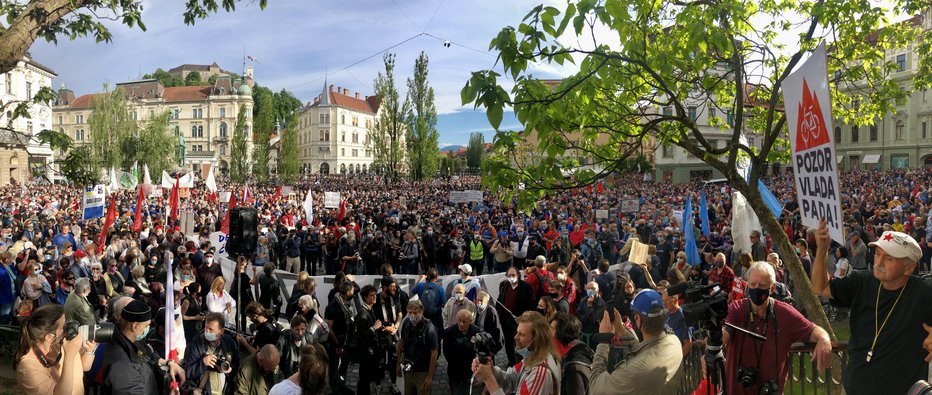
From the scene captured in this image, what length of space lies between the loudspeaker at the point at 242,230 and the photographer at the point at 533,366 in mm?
6590

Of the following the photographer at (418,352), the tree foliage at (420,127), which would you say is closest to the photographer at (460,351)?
the photographer at (418,352)

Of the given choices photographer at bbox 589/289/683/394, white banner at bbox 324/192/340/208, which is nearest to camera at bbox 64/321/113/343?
photographer at bbox 589/289/683/394

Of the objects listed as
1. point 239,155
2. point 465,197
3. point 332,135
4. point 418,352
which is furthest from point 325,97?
point 418,352

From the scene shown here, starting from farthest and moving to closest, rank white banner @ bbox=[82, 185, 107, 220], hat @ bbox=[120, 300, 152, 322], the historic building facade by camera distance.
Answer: the historic building facade
white banner @ bbox=[82, 185, 107, 220]
hat @ bbox=[120, 300, 152, 322]

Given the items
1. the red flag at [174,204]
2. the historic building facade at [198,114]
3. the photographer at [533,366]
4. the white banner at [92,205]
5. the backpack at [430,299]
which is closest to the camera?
the photographer at [533,366]

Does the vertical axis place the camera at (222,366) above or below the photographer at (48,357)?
below

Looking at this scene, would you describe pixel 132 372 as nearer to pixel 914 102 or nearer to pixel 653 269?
pixel 653 269

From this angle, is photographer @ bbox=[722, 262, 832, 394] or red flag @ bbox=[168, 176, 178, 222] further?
red flag @ bbox=[168, 176, 178, 222]

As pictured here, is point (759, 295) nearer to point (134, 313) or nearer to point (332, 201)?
point (134, 313)

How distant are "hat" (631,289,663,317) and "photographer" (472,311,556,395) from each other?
2.34 ft

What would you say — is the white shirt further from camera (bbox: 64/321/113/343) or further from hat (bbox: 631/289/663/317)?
hat (bbox: 631/289/663/317)

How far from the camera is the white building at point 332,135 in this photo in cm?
10812

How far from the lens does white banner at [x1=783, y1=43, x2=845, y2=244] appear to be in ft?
10.6

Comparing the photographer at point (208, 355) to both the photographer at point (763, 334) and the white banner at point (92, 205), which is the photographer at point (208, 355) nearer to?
the photographer at point (763, 334)
